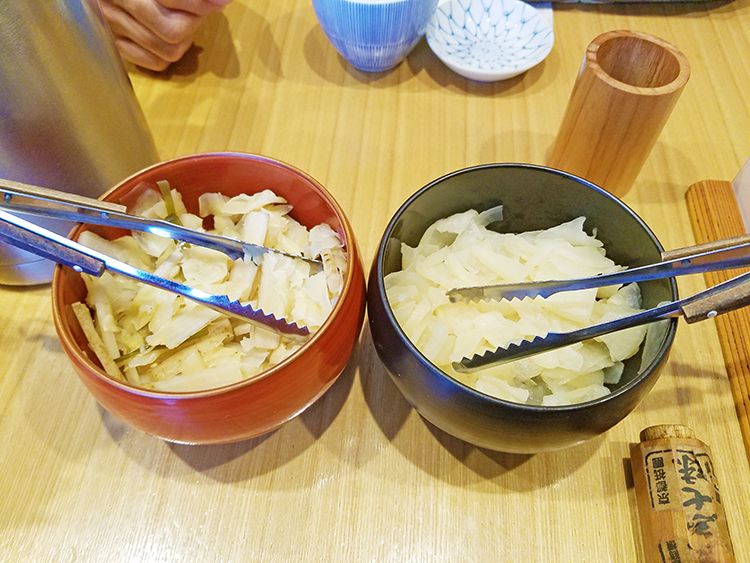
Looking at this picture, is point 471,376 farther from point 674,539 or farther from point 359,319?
point 674,539

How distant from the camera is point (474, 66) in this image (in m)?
0.99

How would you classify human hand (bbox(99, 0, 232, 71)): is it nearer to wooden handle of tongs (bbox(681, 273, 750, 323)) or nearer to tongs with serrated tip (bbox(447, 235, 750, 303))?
tongs with serrated tip (bbox(447, 235, 750, 303))

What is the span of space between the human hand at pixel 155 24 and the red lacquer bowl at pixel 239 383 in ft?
1.20

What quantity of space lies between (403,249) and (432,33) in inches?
20.7

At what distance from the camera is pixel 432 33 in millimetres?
1026

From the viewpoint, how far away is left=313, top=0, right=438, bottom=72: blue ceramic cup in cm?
88

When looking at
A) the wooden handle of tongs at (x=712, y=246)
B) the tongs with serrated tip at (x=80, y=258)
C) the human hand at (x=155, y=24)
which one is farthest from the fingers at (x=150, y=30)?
the wooden handle of tongs at (x=712, y=246)

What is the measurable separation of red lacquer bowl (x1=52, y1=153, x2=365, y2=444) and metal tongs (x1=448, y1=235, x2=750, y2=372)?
125 mm

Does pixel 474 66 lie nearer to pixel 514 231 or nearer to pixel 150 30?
pixel 514 231

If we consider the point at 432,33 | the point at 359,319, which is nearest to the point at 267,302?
the point at 359,319

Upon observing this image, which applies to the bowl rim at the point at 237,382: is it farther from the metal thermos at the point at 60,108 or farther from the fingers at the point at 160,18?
the fingers at the point at 160,18

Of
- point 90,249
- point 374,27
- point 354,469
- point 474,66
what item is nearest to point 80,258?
point 90,249

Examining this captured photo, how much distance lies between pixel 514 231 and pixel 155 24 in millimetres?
620

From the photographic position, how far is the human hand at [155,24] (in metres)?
0.91
